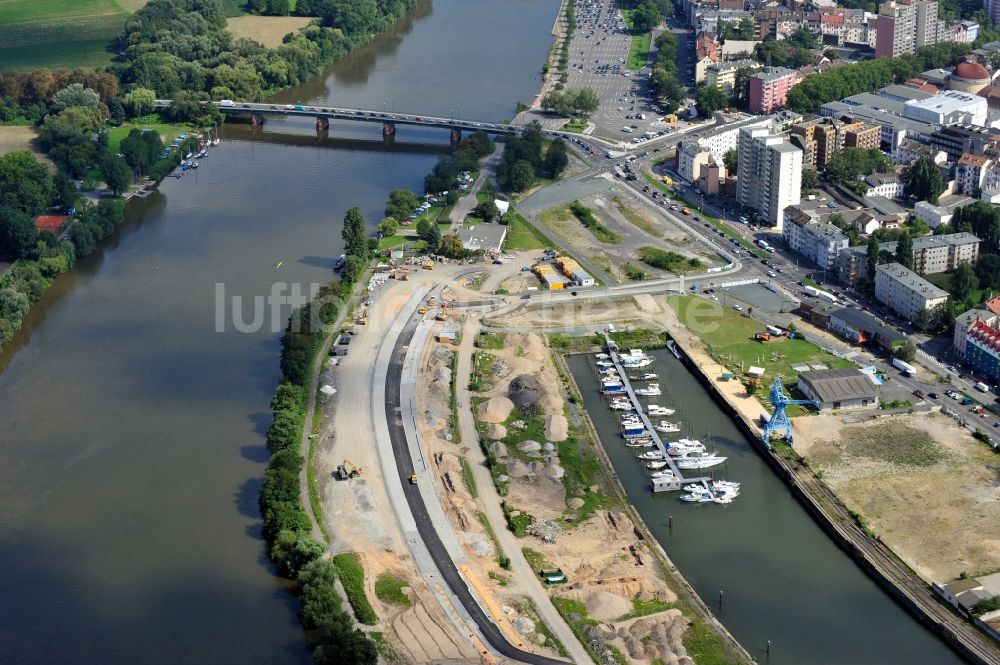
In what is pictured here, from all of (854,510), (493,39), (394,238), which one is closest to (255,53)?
(493,39)

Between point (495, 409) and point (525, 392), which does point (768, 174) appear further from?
point (495, 409)

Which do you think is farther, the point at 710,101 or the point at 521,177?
the point at 710,101

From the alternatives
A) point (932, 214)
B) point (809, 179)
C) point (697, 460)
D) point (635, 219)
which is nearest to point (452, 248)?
point (635, 219)

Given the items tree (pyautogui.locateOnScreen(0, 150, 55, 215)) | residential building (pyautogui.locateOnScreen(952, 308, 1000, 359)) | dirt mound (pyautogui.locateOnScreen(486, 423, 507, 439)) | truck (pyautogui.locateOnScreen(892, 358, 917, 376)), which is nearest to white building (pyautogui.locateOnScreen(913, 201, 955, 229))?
residential building (pyautogui.locateOnScreen(952, 308, 1000, 359))

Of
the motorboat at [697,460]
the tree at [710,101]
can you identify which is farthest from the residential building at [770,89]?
the motorboat at [697,460]

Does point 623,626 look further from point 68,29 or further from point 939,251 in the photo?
point 68,29

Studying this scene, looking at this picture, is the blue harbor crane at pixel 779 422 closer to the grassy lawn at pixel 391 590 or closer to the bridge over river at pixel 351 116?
the grassy lawn at pixel 391 590

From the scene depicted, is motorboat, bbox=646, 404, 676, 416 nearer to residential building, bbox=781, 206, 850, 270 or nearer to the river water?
the river water
